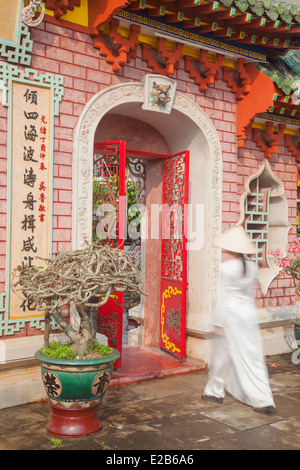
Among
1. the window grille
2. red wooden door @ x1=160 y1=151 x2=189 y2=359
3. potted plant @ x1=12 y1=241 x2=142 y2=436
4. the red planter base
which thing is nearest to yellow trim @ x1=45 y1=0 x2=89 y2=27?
red wooden door @ x1=160 y1=151 x2=189 y2=359

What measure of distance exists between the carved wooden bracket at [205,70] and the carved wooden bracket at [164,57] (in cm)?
21

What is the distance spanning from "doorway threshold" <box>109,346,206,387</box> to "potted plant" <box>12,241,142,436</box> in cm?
148

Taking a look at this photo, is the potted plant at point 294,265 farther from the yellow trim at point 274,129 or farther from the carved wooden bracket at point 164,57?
the carved wooden bracket at point 164,57

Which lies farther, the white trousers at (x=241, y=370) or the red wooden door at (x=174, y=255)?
the red wooden door at (x=174, y=255)

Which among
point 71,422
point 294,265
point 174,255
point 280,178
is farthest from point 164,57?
point 71,422

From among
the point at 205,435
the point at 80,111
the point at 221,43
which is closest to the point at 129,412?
the point at 205,435

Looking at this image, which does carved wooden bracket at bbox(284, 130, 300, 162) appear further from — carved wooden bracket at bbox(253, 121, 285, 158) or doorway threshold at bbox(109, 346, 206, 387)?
doorway threshold at bbox(109, 346, 206, 387)

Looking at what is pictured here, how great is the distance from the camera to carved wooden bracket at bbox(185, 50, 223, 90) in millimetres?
6258

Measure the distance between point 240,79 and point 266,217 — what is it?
2.06 m

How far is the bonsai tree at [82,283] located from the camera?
3.87 m

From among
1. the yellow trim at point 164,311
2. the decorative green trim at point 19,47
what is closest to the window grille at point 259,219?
the yellow trim at point 164,311

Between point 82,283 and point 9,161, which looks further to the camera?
point 9,161

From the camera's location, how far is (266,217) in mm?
7488

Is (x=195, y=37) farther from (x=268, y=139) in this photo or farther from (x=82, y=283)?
(x=82, y=283)
